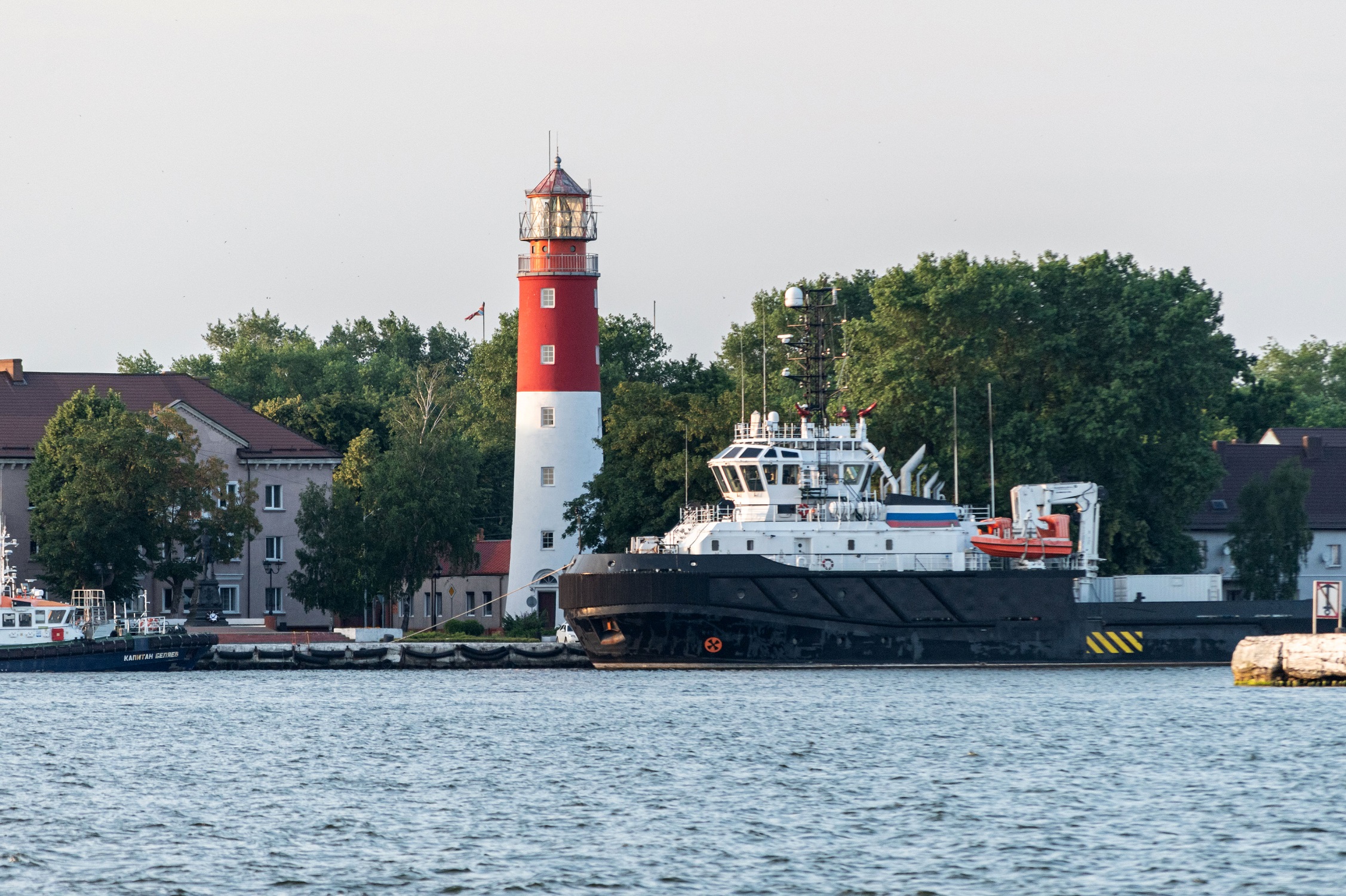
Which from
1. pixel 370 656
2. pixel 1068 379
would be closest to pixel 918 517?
pixel 1068 379

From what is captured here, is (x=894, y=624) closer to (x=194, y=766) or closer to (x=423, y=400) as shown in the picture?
(x=194, y=766)

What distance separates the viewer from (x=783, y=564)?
4969 centimetres

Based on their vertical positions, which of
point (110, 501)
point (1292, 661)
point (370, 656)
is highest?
point (110, 501)

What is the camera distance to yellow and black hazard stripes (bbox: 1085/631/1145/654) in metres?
51.2

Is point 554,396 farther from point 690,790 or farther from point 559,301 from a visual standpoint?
point 690,790

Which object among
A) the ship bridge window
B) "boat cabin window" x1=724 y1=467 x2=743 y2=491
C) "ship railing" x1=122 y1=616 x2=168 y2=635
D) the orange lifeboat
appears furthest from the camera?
"ship railing" x1=122 y1=616 x2=168 y2=635

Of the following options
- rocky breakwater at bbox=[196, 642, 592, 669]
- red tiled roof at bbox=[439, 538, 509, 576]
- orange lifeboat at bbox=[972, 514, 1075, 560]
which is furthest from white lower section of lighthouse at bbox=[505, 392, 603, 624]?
orange lifeboat at bbox=[972, 514, 1075, 560]

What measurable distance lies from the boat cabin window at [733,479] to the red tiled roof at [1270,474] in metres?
28.1

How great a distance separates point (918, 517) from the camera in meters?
50.6

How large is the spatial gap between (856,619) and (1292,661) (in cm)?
1096

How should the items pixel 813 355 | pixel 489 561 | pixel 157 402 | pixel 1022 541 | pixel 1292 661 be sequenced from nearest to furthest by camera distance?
1. pixel 1292 661
2. pixel 1022 541
3. pixel 813 355
4. pixel 157 402
5. pixel 489 561

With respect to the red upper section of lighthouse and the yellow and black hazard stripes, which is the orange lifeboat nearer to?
the yellow and black hazard stripes

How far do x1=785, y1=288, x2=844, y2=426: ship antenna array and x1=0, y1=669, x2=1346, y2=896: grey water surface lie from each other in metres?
8.38

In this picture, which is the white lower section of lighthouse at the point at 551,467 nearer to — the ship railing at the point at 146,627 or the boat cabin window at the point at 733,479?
the ship railing at the point at 146,627
